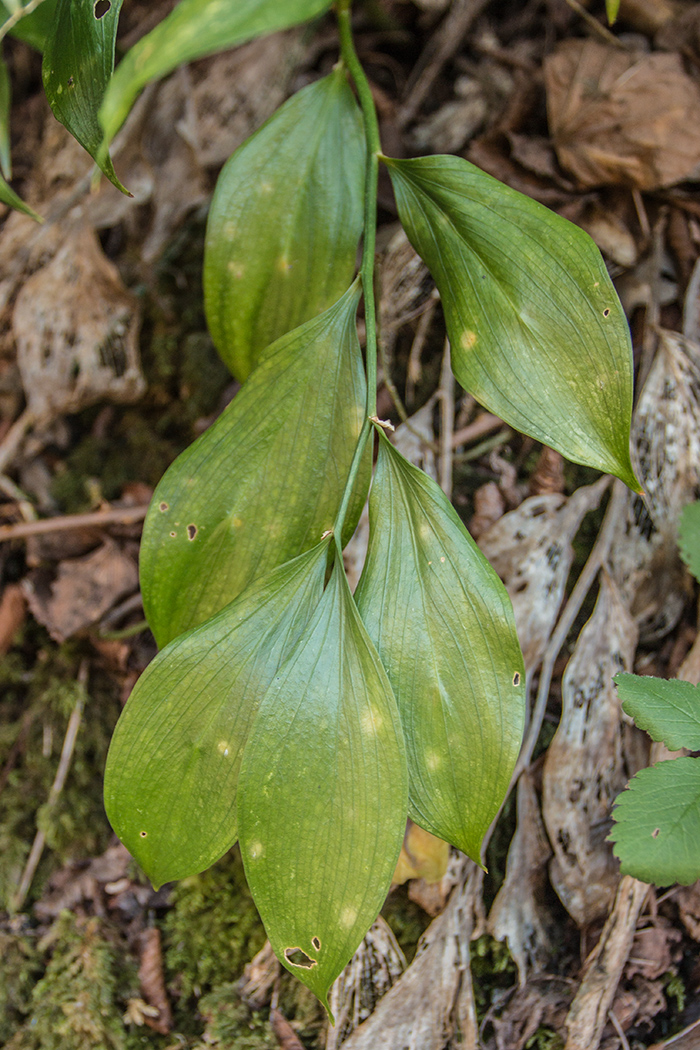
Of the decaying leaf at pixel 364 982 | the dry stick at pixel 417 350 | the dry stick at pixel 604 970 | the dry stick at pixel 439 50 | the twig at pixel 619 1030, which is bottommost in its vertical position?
the twig at pixel 619 1030

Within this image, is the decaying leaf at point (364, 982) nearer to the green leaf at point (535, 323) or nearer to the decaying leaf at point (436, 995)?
the decaying leaf at point (436, 995)

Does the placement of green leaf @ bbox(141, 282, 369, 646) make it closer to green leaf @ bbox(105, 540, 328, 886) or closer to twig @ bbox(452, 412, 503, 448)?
green leaf @ bbox(105, 540, 328, 886)

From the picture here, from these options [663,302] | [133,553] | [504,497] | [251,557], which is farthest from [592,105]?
[133,553]

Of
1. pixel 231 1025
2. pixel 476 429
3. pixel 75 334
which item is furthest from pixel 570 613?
pixel 75 334

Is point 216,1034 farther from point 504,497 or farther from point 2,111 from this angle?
point 2,111

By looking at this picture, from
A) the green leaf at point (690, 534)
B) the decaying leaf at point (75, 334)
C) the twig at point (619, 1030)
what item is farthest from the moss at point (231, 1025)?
the decaying leaf at point (75, 334)

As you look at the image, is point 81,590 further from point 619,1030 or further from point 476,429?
point 619,1030
